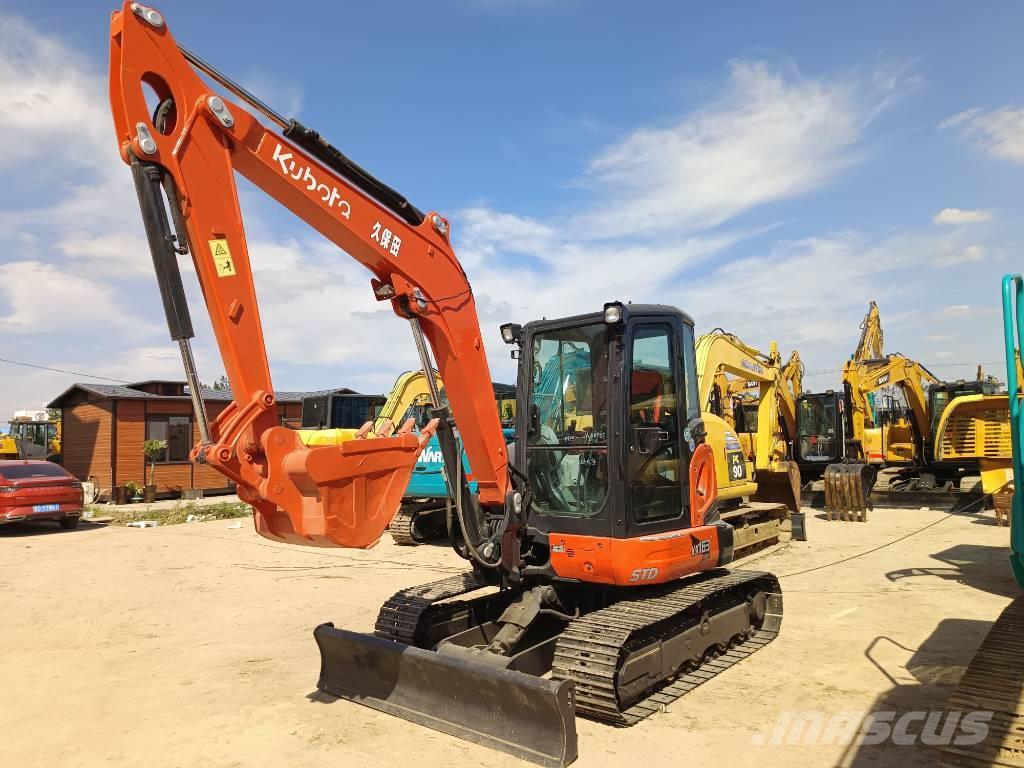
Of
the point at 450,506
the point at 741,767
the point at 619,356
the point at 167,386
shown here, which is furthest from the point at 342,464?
the point at 167,386

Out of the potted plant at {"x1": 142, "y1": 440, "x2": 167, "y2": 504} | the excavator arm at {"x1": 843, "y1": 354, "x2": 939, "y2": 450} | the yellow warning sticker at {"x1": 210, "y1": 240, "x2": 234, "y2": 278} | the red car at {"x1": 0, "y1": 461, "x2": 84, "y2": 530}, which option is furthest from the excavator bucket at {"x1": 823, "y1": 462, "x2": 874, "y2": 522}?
the potted plant at {"x1": 142, "y1": 440, "x2": 167, "y2": 504}

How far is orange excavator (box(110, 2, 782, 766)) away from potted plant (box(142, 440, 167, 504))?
55.6 feet

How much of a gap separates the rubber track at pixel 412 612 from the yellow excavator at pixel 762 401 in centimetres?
516

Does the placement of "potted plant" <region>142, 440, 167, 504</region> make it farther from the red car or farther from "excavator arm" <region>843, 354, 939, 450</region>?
"excavator arm" <region>843, 354, 939, 450</region>

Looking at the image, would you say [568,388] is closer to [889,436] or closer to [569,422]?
[569,422]

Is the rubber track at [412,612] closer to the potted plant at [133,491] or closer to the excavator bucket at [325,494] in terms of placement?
the excavator bucket at [325,494]

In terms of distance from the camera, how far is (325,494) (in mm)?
3697

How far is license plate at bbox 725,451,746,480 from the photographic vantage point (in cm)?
950

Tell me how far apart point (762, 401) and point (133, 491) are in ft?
54.9

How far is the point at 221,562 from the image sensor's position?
11.1 metres

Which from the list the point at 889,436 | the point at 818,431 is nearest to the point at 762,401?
the point at 818,431

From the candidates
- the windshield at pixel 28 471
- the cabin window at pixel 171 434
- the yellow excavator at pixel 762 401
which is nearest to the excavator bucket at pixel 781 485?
the yellow excavator at pixel 762 401

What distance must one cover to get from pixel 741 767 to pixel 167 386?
22.6 m

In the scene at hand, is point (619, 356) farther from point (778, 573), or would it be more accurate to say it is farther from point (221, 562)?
point (221, 562)
